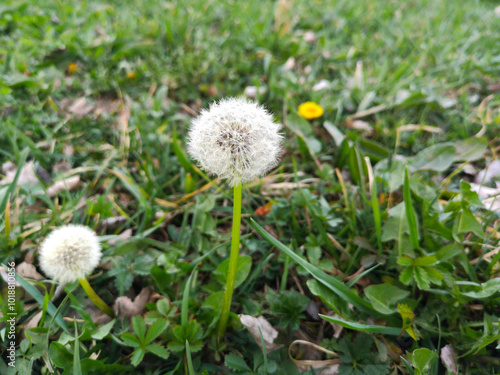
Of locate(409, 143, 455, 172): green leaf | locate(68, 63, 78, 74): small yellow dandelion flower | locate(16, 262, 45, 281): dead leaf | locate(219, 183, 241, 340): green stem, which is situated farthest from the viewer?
locate(68, 63, 78, 74): small yellow dandelion flower

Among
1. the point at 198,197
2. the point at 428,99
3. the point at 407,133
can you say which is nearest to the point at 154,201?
the point at 198,197

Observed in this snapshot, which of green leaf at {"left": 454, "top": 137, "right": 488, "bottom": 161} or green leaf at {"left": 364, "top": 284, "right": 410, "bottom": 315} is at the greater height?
green leaf at {"left": 454, "top": 137, "right": 488, "bottom": 161}

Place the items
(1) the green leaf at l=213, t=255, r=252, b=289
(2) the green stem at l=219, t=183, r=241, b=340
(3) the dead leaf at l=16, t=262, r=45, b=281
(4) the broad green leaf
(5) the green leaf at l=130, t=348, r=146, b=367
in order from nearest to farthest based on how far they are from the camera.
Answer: (2) the green stem at l=219, t=183, r=241, b=340, (5) the green leaf at l=130, t=348, r=146, b=367, (4) the broad green leaf, (1) the green leaf at l=213, t=255, r=252, b=289, (3) the dead leaf at l=16, t=262, r=45, b=281

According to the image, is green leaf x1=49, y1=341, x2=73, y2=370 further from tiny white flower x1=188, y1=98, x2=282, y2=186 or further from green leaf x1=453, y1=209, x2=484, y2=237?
green leaf x1=453, y1=209, x2=484, y2=237

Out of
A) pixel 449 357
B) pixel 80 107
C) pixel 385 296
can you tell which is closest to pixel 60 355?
pixel 385 296

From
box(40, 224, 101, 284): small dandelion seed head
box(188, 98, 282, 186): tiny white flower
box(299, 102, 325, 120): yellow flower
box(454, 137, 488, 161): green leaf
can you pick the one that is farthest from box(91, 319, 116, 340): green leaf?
box(454, 137, 488, 161): green leaf

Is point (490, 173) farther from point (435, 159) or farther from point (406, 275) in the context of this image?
point (406, 275)
